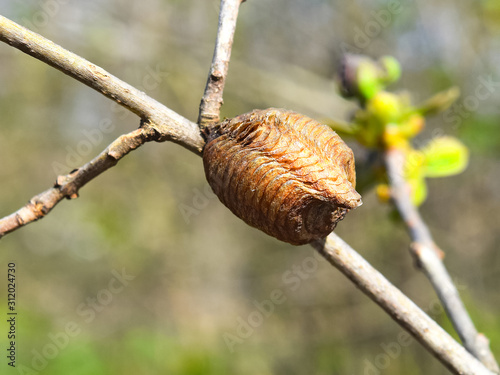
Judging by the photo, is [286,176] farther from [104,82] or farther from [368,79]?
[368,79]

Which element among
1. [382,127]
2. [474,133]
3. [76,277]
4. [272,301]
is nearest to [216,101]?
[382,127]

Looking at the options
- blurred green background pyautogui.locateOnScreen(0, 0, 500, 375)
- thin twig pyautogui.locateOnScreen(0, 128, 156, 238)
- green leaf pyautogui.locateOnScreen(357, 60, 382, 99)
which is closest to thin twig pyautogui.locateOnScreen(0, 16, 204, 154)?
thin twig pyautogui.locateOnScreen(0, 128, 156, 238)

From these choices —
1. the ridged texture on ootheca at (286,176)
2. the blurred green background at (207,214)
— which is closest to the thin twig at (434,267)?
the ridged texture on ootheca at (286,176)

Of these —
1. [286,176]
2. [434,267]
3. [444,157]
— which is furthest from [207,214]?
[286,176]

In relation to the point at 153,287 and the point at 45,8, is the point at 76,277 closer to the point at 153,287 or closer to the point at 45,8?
the point at 153,287

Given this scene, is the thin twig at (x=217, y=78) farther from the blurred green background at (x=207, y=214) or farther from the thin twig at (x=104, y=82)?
the blurred green background at (x=207, y=214)

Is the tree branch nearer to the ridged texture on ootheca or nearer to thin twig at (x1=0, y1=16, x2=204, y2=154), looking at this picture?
the ridged texture on ootheca
